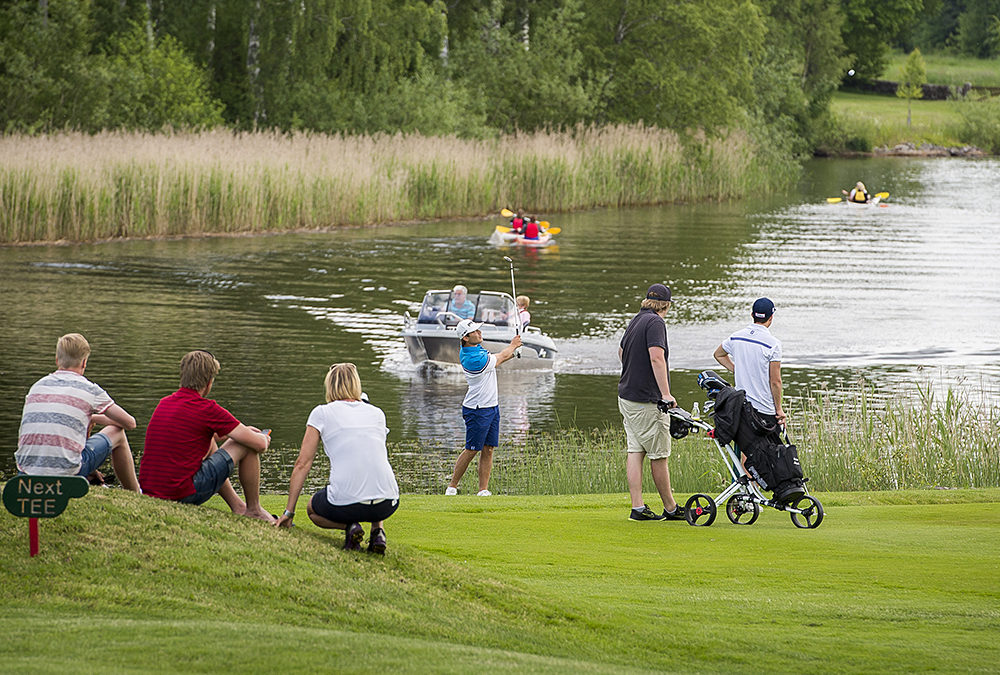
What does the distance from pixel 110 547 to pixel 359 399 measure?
1.88 m

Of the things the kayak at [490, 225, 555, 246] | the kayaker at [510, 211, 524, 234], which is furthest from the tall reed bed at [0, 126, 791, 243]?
the kayaker at [510, 211, 524, 234]

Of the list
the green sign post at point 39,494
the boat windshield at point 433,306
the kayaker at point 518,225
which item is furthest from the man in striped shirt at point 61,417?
the kayaker at point 518,225

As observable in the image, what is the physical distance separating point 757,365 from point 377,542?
3.79 meters

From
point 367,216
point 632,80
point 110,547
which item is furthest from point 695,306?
point 632,80

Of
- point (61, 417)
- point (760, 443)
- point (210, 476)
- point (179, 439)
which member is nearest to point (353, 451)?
point (210, 476)

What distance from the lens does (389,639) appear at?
23.5 ft

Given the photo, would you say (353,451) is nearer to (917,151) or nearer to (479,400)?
(479,400)

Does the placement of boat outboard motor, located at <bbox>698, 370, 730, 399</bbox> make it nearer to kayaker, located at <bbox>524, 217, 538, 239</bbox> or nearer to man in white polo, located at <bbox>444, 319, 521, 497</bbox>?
man in white polo, located at <bbox>444, 319, 521, 497</bbox>

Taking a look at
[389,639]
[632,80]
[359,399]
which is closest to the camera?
[389,639]

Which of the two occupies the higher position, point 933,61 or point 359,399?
point 933,61

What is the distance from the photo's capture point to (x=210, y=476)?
936 cm

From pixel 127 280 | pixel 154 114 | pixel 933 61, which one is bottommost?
pixel 127 280

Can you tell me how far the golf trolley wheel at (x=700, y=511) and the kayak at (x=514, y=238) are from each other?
1140 inches

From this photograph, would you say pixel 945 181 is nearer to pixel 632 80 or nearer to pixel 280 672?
pixel 632 80
